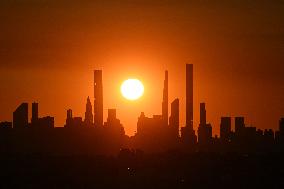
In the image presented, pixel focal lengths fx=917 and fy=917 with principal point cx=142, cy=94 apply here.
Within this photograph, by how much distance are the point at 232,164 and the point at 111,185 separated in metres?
34.7

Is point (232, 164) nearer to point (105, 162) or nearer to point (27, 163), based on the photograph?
point (105, 162)

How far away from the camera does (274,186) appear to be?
180500 millimetres

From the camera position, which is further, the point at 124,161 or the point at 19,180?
the point at 124,161

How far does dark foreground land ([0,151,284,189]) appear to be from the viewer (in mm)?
176125

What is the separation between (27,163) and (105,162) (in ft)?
55.5

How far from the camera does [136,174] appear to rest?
183 meters

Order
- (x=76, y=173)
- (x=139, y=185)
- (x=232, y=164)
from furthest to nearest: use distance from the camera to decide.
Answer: (x=232, y=164), (x=76, y=173), (x=139, y=185)

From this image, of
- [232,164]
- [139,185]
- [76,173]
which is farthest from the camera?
[232,164]

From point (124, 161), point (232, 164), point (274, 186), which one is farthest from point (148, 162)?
point (274, 186)

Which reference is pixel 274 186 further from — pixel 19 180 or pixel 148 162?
pixel 19 180

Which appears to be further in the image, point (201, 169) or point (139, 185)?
point (201, 169)

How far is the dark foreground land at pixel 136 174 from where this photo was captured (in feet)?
578

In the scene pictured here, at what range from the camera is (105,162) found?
198 metres

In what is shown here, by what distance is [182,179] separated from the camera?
182250 millimetres
